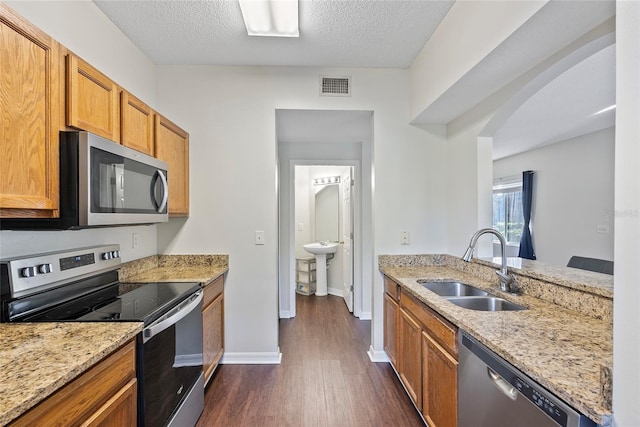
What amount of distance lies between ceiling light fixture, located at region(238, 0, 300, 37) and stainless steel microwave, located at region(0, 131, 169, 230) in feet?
3.66

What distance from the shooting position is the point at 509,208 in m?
6.09

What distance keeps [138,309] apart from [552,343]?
1.73m

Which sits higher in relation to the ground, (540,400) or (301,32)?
(301,32)

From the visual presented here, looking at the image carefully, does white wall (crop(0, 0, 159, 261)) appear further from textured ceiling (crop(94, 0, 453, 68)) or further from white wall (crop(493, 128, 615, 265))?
white wall (crop(493, 128, 615, 265))

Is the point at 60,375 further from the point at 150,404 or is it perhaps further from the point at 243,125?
the point at 243,125

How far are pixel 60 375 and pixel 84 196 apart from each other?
724 mm

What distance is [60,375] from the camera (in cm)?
81

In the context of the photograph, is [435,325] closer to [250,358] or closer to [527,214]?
[250,358]

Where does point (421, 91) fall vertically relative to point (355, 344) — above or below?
above

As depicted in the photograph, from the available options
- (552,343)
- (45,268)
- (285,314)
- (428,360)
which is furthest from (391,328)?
(45,268)

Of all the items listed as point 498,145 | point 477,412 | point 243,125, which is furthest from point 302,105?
point 498,145

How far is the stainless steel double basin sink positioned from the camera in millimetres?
1647

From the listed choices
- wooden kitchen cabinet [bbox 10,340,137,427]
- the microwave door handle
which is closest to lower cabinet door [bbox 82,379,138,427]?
wooden kitchen cabinet [bbox 10,340,137,427]

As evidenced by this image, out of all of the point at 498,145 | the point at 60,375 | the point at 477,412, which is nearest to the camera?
the point at 60,375
